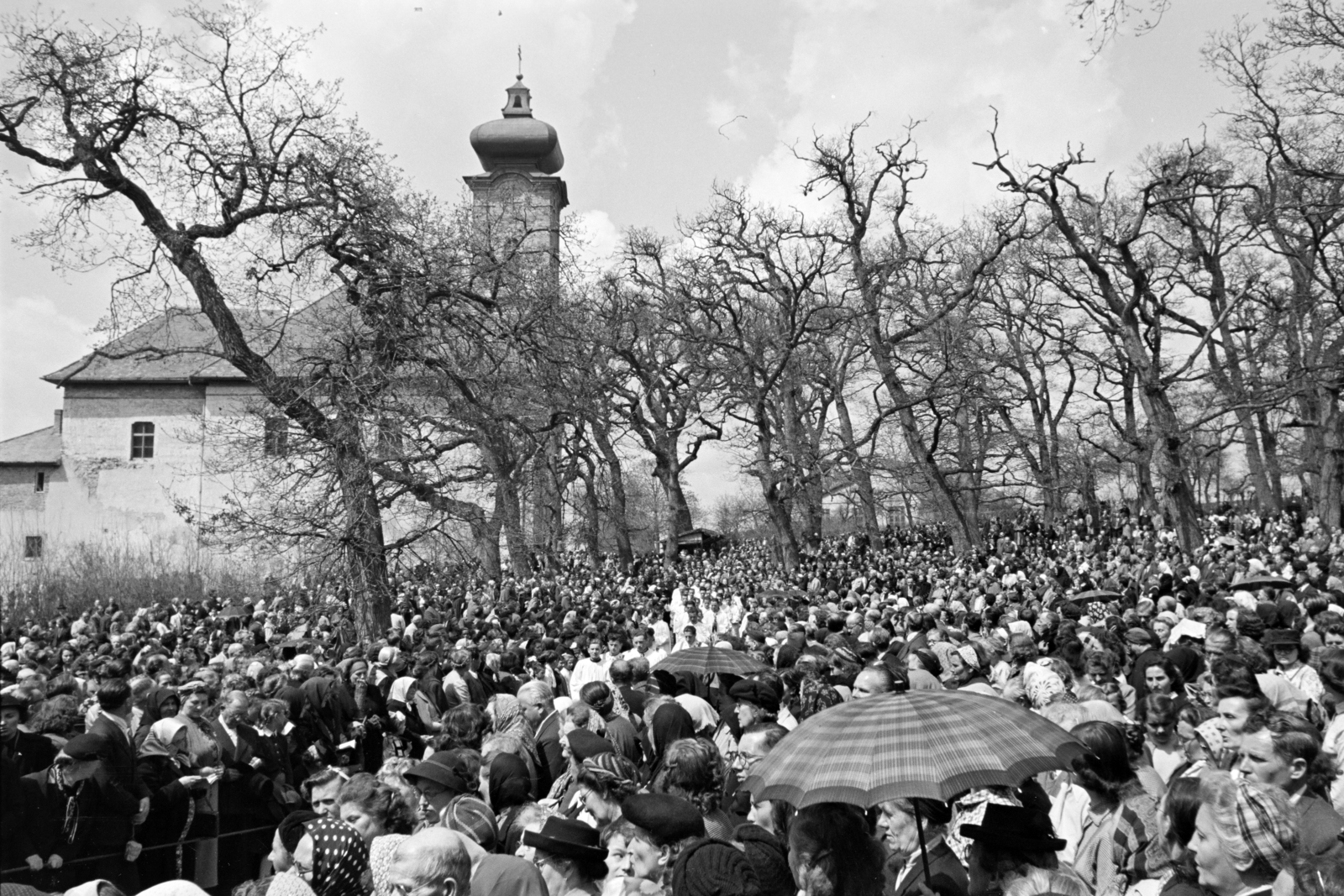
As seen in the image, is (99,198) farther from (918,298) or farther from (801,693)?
(918,298)

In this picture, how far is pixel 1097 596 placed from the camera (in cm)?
1892

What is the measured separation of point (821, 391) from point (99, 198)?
27849mm

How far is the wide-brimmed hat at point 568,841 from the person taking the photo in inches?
183

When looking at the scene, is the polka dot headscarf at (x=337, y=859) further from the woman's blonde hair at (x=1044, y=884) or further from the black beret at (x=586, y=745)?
the black beret at (x=586, y=745)

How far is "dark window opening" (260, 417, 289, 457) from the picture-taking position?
20547 mm

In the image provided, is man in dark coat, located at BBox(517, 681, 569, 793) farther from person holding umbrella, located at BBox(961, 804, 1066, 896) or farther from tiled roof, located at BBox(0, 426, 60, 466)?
tiled roof, located at BBox(0, 426, 60, 466)

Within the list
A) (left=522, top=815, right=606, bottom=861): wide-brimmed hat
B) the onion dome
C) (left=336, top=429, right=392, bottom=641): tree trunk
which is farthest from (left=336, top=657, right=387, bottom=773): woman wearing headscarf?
the onion dome

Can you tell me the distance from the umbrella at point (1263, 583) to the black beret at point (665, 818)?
45.4ft

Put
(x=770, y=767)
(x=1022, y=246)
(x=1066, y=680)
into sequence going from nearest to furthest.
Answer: (x=770, y=767) < (x=1066, y=680) < (x=1022, y=246)

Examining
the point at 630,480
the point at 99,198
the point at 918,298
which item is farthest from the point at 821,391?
the point at 99,198

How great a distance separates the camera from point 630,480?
63.9 metres

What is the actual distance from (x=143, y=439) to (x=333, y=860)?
190 ft

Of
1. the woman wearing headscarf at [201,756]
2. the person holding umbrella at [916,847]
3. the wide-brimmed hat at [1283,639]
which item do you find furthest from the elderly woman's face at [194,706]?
the wide-brimmed hat at [1283,639]

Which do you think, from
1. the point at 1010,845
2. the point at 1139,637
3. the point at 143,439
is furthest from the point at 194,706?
the point at 143,439
